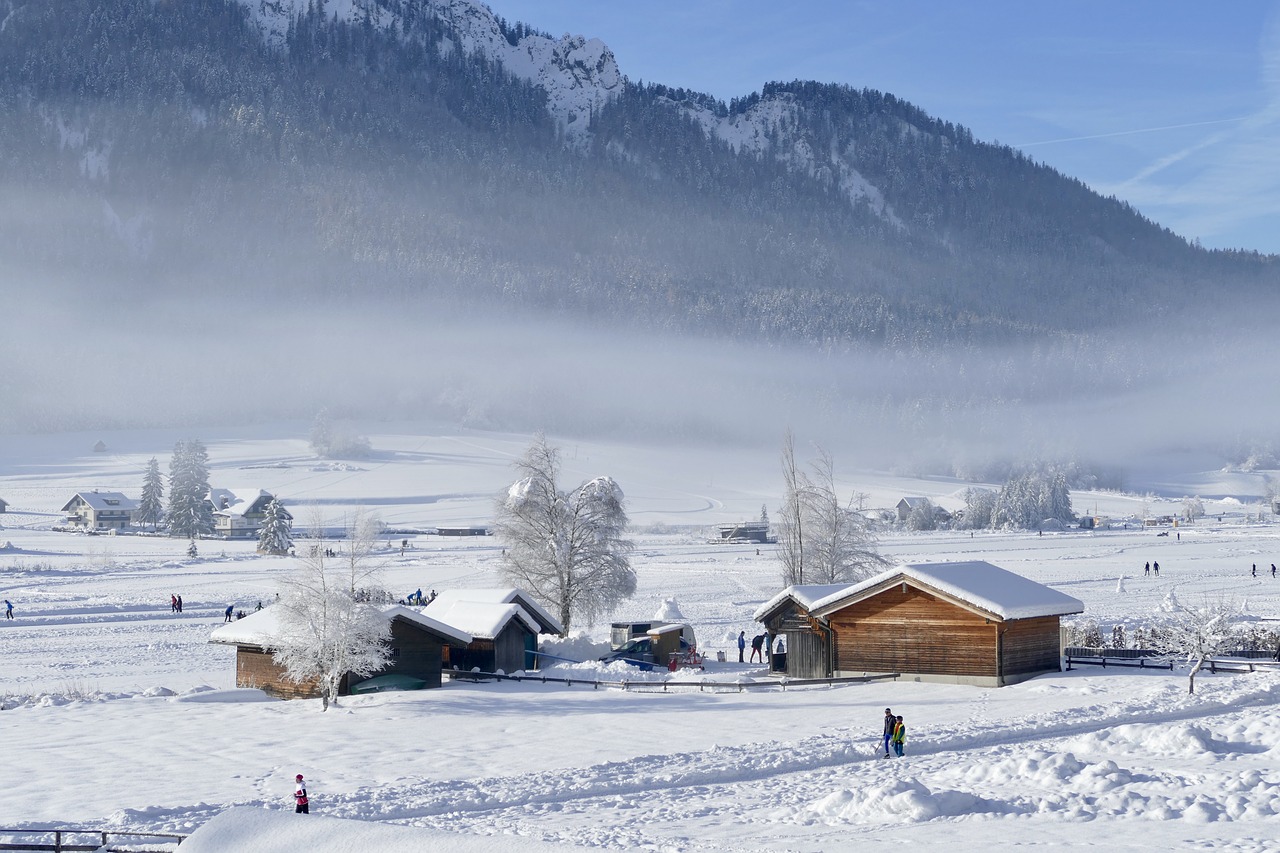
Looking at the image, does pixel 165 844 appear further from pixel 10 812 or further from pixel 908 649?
pixel 908 649

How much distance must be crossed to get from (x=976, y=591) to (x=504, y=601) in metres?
16.8

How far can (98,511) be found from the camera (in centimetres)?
12069

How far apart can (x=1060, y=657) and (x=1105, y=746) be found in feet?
46.7

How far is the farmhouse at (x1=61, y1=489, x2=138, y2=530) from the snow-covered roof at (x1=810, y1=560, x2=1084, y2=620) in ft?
337

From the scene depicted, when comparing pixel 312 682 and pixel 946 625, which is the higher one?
pixel 946 625

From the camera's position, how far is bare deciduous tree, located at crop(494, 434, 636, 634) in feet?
165

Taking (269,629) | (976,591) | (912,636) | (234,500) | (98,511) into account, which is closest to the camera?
(976,591)

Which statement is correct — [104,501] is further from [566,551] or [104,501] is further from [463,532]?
[566,551]

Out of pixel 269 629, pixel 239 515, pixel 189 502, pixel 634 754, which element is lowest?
pixel 634 754

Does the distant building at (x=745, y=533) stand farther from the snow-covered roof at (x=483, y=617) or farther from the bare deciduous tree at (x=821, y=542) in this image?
the snow-covered roof at (x=483, y=617)

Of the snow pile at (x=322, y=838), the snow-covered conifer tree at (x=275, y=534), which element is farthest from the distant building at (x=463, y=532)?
the snow pile at (x=322, y=838)

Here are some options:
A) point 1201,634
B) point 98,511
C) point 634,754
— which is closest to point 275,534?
point 98,511

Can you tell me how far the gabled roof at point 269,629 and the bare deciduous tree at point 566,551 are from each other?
12873mm

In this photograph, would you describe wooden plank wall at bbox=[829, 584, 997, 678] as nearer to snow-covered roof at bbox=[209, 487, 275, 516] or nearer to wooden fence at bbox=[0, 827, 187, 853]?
wooden fence at bbox=[0, 827, 187, 853]
